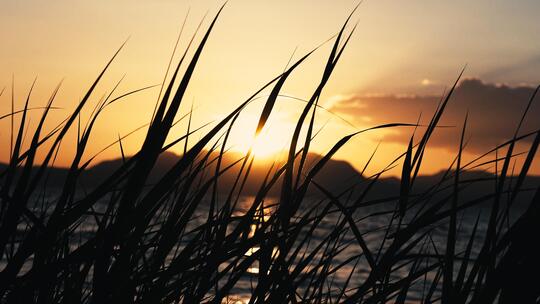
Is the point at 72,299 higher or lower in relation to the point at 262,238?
lower

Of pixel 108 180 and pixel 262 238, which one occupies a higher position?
pixel 108 180

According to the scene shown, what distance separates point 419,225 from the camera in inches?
45.6

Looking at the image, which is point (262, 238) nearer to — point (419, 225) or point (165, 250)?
point (165, 250)

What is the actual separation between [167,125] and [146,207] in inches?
5.9

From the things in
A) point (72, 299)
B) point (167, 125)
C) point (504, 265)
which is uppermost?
point (167, 125)

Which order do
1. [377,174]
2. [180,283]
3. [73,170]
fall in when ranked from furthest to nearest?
[377,174] → [180,283] → [73,170]

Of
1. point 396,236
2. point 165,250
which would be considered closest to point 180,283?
point 165,250

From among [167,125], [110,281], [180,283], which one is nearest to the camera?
[167,125]

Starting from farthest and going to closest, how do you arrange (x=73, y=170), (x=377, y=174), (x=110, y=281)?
(x=377, y=174) < (x=73, y=170) < (x=110, y=281)

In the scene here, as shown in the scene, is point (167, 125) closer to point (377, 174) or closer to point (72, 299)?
point (72, 299)

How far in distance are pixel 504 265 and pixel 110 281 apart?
669 millimetres

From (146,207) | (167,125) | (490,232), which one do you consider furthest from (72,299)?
(490,232)

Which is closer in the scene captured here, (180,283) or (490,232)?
(490,232)

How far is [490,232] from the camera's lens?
41.9 inches
